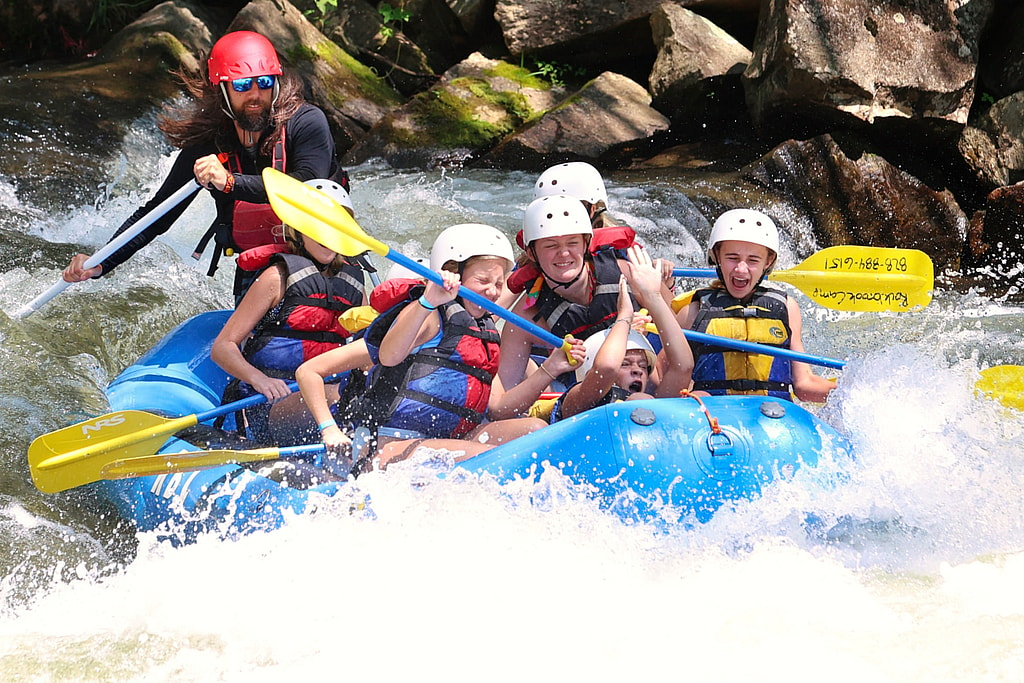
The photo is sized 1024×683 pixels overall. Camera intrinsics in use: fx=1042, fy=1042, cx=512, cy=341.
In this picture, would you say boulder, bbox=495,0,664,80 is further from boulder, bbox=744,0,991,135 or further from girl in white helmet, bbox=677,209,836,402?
girl in white helmet, bbox=677,209,836,402

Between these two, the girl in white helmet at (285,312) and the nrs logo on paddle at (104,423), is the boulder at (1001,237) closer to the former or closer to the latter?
the girl in white helmet at (285,312)

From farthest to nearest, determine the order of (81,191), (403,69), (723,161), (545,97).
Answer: (403,69), (545,97), (723,161), (81,191)

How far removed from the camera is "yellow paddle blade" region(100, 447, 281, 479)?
10.4 feet

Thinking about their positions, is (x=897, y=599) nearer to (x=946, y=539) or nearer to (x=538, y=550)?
(x=946, y=539)

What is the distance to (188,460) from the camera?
3.19 meters

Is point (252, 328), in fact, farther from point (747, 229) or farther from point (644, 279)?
point (747, 229)

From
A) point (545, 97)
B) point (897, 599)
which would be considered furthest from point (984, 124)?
point (897, 599)

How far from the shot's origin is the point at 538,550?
280 cm

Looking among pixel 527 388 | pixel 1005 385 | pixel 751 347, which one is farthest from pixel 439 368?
pixel 1005 385

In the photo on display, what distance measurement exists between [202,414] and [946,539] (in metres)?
2.36

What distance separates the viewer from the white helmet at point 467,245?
10.2 feet

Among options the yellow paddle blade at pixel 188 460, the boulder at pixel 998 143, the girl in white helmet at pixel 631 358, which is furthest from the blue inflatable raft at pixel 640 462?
the boulder at pixel 998 143

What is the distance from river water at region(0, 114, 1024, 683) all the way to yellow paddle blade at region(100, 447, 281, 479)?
26cm

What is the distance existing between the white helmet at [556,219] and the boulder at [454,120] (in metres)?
4.64
